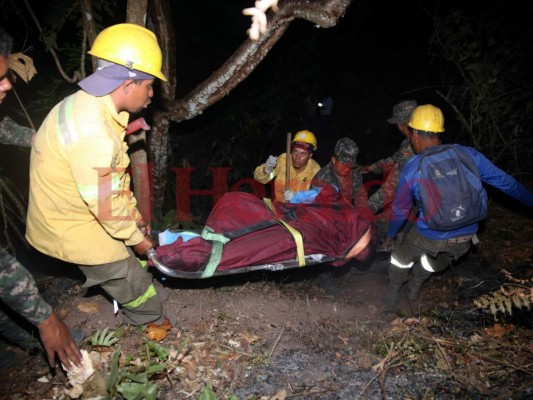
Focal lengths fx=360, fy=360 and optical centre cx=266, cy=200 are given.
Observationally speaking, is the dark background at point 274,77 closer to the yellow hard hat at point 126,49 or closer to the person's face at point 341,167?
the yellow hard hat at point 126,49

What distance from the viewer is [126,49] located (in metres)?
2.45

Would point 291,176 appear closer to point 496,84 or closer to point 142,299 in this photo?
point 142,299

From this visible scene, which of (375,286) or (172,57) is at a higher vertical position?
(172,57)

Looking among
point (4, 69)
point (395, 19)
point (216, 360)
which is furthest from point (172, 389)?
point (395, 19)

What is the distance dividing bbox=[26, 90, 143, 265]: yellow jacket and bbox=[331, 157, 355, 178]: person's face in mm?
2979

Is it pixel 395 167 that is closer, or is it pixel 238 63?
pixel 238 63

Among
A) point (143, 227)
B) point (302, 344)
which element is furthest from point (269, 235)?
point (143, 227)

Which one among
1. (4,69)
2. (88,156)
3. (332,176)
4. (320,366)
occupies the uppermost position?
(4,69)

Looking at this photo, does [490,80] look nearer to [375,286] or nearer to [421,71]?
[375,286]

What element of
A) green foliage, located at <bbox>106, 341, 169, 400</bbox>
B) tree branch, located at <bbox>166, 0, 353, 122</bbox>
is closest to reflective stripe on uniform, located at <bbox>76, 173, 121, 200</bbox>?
green foliage, located at <bbox>106, 341, 169, 400</bbox>

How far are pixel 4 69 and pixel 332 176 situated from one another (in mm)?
3749

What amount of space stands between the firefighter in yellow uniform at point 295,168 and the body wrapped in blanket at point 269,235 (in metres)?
1.16

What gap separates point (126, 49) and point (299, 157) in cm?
288

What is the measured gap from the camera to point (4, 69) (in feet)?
7.24
